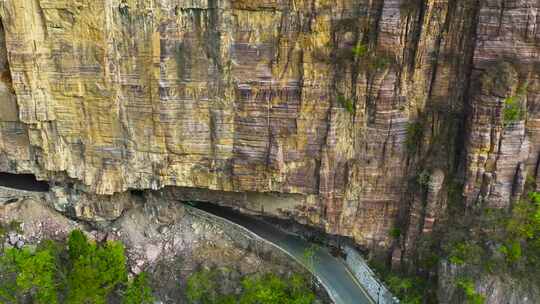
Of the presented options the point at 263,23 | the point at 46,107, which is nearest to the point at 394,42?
the point at 263,23

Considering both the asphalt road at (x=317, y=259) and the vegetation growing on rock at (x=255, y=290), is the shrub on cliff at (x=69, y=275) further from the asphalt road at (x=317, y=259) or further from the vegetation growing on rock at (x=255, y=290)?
the asphalt road at (x=317, y=259)

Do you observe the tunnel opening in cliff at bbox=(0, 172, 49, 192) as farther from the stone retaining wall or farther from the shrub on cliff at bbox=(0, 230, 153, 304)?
the stone retaining wall

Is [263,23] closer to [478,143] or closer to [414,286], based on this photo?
[478,143]

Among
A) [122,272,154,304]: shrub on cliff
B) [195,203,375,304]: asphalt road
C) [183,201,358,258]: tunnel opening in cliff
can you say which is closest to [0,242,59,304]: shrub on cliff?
[122,272,154,304]: shrub on cliff

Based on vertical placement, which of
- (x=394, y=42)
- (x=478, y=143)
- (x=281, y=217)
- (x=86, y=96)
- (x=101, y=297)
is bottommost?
(x=101, y=297)

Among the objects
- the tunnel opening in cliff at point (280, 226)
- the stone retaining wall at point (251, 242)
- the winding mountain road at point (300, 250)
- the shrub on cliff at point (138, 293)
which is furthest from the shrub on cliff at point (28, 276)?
the tunnel opening in cliff at point (280, 226)

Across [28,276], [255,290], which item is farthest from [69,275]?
[255,290]

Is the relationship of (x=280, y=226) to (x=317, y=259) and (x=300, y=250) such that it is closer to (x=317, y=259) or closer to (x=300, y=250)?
(x=300, y=250)
